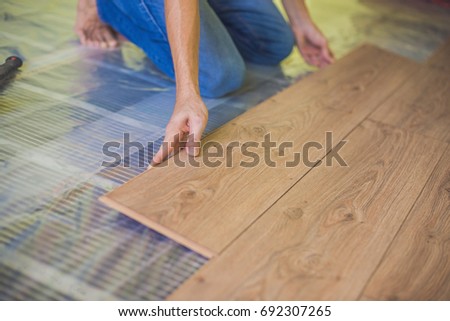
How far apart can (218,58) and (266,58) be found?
20.9 inches

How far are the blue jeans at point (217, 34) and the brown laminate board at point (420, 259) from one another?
924 millimetres

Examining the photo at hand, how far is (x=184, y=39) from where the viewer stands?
4.86 feet

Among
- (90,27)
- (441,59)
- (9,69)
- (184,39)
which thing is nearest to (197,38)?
(184,39)

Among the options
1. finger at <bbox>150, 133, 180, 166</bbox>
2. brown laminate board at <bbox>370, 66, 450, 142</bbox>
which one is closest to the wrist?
finger at <bbox>150, 133, 180, 166</bbox>

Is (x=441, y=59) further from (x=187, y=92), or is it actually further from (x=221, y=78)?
(x=187, y=92)

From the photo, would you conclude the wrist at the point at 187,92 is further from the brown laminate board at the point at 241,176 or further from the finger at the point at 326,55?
the finger at the point at 326,55

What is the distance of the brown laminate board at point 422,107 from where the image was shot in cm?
187

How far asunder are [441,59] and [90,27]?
1.90 m

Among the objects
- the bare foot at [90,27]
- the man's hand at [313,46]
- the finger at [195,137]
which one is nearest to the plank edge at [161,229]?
the finger at [195,137]

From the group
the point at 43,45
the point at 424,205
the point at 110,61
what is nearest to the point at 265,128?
the point at 424,205

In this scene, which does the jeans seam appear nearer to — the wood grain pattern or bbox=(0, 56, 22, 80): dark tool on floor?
bbox=(0, 56, 22, 80): dark tool on floor

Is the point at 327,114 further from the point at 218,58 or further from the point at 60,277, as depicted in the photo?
the point at 60,277

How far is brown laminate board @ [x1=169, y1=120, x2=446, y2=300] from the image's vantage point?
105cm

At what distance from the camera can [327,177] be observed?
4.83ft
